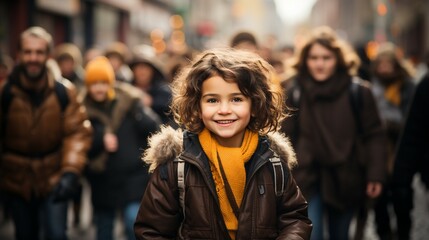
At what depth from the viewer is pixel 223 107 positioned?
3232 mm

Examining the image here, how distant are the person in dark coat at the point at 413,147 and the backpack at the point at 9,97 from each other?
2545 mm

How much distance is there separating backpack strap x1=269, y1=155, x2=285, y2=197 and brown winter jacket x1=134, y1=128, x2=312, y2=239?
0.02 metres

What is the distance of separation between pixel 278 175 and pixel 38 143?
111 inches

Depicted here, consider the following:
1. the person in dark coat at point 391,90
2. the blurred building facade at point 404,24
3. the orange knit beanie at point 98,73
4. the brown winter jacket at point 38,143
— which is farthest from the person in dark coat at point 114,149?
the blurred building facade at point 404,24

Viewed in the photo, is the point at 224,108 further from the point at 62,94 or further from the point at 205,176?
the point at 62,94

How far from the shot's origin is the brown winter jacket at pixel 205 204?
3.21 m

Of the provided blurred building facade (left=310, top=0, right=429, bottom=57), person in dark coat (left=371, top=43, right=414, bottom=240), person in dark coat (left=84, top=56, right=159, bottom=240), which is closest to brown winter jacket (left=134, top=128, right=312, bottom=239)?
person in dark coat (left=84, top=56, right=159, bottom=240)

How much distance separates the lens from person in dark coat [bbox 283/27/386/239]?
17.7 ft

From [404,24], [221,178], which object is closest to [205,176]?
[221,178]

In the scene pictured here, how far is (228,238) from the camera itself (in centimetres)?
325

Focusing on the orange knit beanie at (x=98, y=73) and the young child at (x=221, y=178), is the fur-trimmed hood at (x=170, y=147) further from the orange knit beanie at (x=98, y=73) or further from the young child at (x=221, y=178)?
the orange knit beanie at (x=98, y=73)

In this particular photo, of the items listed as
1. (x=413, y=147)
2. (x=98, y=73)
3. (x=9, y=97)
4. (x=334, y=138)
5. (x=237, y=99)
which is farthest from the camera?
(x=98, y=73)

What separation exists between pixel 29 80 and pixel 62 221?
1109 millimetres

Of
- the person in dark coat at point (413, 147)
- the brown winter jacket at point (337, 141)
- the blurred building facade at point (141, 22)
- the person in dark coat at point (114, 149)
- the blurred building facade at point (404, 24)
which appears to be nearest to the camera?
the person in dark coat at point (413, 147)
